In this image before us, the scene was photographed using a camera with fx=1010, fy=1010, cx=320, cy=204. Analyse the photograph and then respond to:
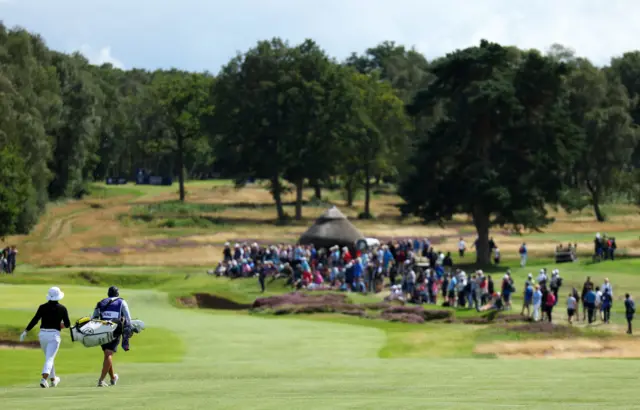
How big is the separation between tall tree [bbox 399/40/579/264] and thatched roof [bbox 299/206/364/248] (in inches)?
502

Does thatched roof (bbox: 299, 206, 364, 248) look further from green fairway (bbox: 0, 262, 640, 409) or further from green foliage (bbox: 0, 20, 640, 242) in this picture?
green fairway (bbox: 0, 262, 640, 409)

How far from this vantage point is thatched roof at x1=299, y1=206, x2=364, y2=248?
65.2 meters

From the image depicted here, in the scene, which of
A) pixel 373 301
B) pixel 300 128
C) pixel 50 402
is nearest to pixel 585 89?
pixel 300 128

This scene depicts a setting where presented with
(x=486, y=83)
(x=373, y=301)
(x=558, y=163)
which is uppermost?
(x=486, y=83)

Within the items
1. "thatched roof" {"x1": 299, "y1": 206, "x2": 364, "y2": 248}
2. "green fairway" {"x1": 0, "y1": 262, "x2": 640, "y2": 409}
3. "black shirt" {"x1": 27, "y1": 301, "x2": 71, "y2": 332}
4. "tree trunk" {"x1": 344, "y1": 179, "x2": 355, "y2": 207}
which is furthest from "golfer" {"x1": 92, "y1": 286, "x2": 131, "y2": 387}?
"tree trunk" {"x1": 344, "y1": 179, "x2": 355, "y2": 207}

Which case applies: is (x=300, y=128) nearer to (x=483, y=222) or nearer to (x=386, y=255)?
(x=483, y=222)

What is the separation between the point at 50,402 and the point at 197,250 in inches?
2734

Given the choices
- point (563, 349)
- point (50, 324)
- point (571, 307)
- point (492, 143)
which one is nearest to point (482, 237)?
point (492, 143)

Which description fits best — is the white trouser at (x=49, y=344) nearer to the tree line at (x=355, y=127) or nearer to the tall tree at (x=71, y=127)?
the tree line at (x=355, y=127)

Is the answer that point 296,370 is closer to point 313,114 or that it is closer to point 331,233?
point 331,233

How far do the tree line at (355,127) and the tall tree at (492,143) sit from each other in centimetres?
11

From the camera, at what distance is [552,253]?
286 feet

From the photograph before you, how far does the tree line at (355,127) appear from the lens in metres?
75.9

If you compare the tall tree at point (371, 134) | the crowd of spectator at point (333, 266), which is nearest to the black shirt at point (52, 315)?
the crowd of spectator at point (333, 266)
